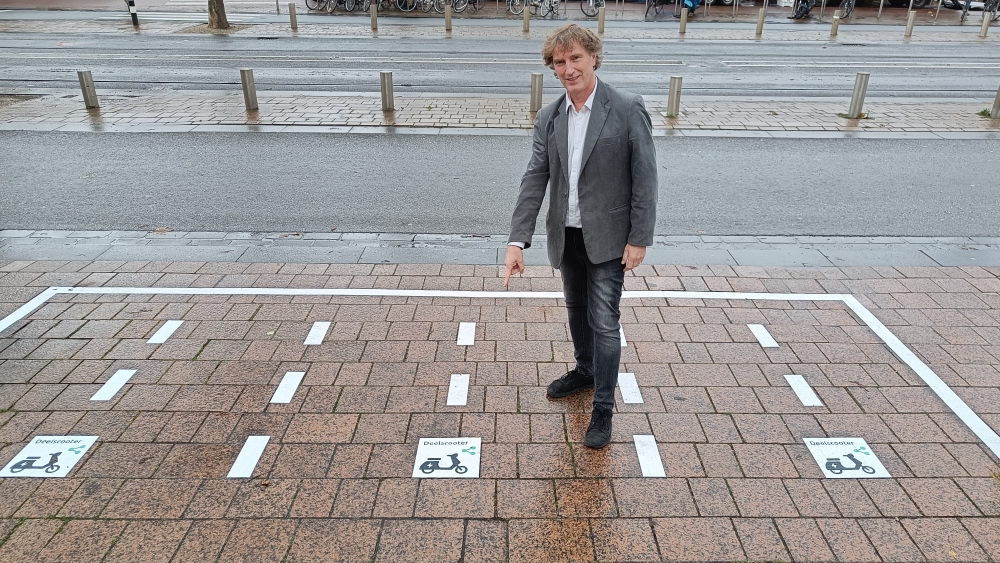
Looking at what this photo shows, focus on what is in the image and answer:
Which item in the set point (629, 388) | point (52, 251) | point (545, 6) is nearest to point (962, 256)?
point (629, 388)

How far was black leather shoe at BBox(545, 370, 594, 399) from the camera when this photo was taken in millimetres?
3938

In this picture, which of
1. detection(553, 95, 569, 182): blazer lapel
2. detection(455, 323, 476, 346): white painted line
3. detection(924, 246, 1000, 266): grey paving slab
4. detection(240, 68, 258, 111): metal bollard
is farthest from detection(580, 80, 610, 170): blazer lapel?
detection(240, 68, 258, 111): metal bollard

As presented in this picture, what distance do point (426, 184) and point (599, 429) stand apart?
16.6 feet

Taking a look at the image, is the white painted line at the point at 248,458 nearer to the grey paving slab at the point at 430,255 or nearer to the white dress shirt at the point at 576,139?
the white dress shirt at the point at 576,139

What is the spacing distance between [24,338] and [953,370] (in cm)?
612

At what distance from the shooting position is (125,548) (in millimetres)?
2891

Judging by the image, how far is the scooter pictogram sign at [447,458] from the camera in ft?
10.9

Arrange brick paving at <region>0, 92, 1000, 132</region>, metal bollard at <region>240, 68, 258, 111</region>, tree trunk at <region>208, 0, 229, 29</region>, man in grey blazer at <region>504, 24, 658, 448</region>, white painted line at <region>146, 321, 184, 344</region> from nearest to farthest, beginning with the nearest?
man in grey blazer at <region>504, 24, 658, 448</region>
white painted line at <region>146, 321, 184, 344</region>
brick paving at <region>0, 92, 1000, 132</region>
metal bollard at <region>240, 68, 258, 111</region>
tree trunk at <region>208, 0, 229, 29</region>

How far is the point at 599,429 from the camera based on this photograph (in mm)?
3547

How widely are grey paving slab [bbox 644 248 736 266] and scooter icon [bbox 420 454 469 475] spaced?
10.2 ft

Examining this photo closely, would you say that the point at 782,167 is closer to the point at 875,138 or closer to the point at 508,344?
the point at 875,138

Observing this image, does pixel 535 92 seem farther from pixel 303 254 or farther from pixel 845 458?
pixel 845 458

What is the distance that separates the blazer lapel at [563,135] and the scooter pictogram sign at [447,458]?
148 centimetres

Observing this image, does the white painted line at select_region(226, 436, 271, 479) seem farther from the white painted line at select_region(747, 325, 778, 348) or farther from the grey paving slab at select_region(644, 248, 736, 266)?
the grey paving slab at select_region(644, 248, 736, 266)
